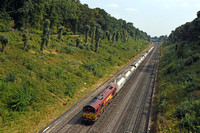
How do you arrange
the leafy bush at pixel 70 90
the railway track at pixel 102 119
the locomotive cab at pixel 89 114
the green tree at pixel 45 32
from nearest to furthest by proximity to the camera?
the railway track at pixel 102 119
the locomotive cab at pixel 89 114
the leafy bush at pixel 70 90
the green tree at pixel 45 32

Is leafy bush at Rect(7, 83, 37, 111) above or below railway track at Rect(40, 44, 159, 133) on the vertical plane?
above

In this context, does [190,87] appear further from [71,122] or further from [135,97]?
[71,122]

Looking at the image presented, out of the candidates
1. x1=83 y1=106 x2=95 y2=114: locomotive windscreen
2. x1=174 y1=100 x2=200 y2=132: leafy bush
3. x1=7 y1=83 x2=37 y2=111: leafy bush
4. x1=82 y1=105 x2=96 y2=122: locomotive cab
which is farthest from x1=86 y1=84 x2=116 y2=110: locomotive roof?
x1=174 y1=100 x2=200 y2=132: leafy bush

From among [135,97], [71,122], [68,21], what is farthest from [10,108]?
[68,21]

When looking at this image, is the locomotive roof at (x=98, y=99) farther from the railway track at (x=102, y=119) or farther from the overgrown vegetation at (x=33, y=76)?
the overgrown vegetation at (x=33, y=76)

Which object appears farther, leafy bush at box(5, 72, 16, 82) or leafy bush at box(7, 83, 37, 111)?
leafy bush at box(5, 72, 16, 82)

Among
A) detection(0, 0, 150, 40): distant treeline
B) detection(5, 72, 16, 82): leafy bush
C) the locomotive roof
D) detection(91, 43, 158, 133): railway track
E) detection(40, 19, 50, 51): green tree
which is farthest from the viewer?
detection(0, 0, 150, 40): distant treeline

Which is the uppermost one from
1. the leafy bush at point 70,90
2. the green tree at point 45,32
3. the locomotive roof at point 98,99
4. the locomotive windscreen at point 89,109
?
the green tree at point 45,32

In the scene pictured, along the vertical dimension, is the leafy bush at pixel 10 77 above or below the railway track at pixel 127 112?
above

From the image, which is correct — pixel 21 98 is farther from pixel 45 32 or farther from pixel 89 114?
pixel 45 32

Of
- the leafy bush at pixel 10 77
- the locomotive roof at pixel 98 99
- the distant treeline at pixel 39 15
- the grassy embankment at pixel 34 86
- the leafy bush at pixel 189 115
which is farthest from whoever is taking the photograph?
the distant treeline at pixel 39 15

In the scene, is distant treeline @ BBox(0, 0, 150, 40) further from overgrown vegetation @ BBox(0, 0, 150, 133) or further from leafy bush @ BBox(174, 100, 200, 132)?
leafy bush @ BBox(174, 100, 200, 132)

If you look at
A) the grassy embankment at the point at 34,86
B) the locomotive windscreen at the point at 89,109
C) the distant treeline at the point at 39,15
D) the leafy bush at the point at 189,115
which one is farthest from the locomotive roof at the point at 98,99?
the distant treeline at the point at 39,15

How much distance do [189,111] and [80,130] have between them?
1683cm
